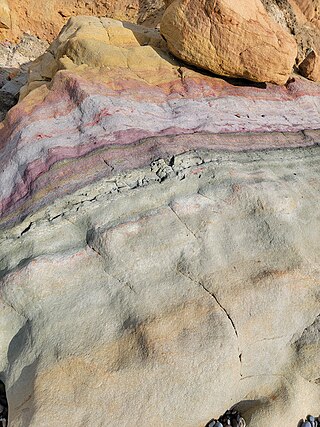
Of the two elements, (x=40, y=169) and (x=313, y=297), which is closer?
(x=313, y=297)

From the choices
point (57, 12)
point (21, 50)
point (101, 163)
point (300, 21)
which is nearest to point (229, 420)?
point (101, 163)

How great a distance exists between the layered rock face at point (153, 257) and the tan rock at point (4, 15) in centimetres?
579

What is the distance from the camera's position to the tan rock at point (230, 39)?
393 cm

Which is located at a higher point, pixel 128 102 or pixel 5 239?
pixel 128 102

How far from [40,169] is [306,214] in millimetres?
2317

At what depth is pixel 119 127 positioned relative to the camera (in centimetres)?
342

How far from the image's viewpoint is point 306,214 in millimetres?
3039

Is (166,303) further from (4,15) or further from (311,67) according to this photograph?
(4,15)

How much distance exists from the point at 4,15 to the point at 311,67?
23.4ft

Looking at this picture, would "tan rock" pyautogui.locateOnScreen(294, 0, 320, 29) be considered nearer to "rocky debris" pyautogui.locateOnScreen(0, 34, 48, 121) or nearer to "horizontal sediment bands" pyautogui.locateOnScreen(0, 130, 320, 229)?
"horizontal sediment bands" pyautogui.locateOnScreen(0, 130, 320, 229)

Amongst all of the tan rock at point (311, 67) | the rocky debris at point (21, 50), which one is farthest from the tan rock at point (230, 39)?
the rocky debris at point (21, 50)

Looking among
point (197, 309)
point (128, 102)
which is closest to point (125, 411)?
point (197, 309)

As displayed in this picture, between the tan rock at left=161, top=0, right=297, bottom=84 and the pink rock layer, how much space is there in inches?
8.2

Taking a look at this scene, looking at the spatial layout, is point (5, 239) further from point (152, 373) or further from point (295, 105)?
point (295, 105)
